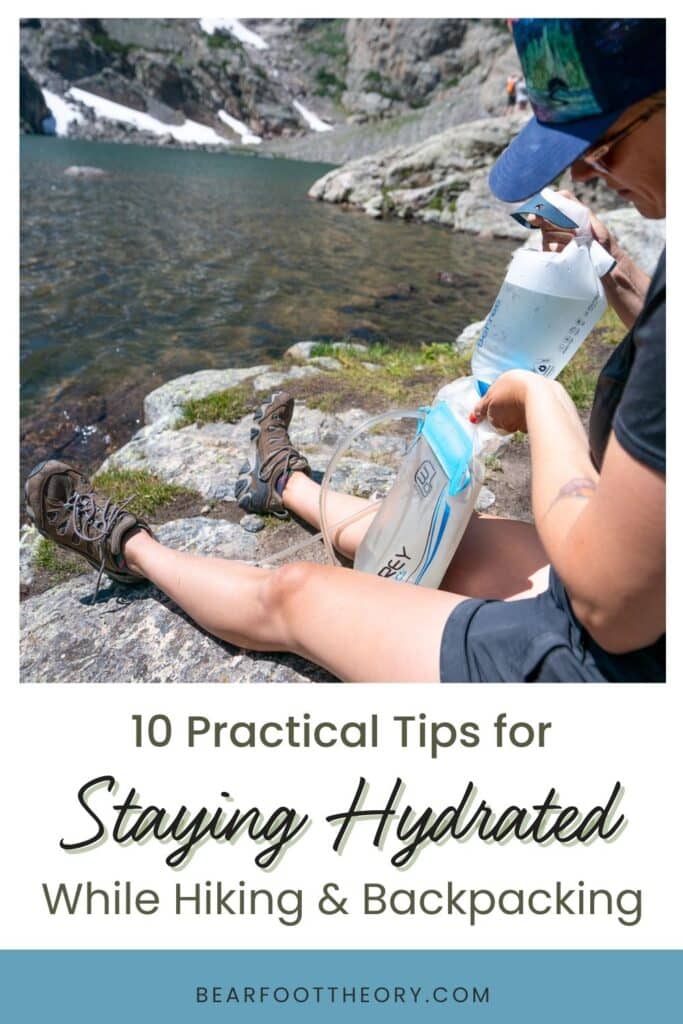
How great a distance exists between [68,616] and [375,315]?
10135 millimetres

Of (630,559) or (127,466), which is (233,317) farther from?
(630,559)

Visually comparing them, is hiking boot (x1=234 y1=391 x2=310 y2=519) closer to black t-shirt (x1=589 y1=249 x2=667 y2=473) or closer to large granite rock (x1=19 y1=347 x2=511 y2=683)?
large granite rock (x1=19 y1=347 x2=511 y2=683)

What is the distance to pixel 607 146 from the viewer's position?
167cm

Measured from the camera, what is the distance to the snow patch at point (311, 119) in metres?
151

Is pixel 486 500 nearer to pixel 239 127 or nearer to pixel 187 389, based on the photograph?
pixel 187 389

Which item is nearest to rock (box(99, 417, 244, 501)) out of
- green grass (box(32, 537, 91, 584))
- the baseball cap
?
green grass (box(32, 537, 91, 584))

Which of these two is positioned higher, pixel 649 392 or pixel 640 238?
pixel 649 392

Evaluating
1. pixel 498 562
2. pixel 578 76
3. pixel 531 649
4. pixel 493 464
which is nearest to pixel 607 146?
pixel 578 76

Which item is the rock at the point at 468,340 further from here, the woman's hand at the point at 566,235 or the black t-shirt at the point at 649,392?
the black t-shirt at the point at 649,392

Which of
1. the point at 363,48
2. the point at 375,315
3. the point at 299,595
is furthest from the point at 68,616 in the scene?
the point at 363,48

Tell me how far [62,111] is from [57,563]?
13836 cm

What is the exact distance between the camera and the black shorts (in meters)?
1.88

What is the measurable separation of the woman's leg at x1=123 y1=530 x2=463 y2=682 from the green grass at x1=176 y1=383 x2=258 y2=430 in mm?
3113

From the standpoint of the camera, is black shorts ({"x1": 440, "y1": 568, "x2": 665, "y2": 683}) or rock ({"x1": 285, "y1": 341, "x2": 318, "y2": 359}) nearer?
black shorts ({"x1": 440, "y1": 568, "x2": 665, "y2": 683})
